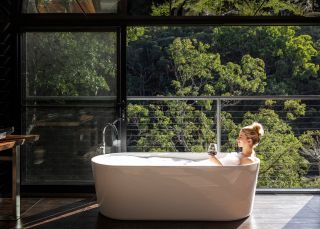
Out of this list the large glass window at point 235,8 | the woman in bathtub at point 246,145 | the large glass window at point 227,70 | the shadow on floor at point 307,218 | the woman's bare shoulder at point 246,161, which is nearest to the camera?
the shadow on floor at point 307,218

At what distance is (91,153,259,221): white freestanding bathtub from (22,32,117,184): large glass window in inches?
40.7

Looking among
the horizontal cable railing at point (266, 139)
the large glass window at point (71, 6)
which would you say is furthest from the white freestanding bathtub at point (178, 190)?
the horizontal cable railing at point (266, 139)

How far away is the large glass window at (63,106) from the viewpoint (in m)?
4.51

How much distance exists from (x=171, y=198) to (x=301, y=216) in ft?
3.88

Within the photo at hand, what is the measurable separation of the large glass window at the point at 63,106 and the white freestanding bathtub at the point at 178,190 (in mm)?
1033

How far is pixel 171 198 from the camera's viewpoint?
11.4ft

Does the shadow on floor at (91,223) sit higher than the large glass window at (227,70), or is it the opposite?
the large glass window at (227,70)

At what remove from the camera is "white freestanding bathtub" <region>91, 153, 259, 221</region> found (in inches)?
136

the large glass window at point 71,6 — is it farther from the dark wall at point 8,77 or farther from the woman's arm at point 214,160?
the woman's arm at point 214,160

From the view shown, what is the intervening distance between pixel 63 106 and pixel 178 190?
1766 mm

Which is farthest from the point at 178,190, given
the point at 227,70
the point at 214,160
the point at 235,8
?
the point at 227,70

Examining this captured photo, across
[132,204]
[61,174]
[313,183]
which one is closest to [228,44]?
[313,183]

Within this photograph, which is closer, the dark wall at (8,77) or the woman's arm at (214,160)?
the woman's arm at (214,160)

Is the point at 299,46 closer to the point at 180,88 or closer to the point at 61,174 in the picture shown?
the point at 180,88
